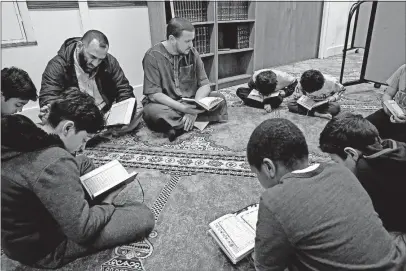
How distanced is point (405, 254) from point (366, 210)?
24 centimetres

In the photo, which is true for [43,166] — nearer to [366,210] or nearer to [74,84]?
[366,210]

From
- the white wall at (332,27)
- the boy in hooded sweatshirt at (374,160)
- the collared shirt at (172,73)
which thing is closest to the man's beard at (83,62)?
the collared shirt at (172,73)

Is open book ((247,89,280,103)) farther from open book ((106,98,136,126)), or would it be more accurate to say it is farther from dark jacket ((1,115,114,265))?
dark jacket ((1,115,114,265))

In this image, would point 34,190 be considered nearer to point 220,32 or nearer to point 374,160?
point 374,160

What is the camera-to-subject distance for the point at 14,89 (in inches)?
61.0

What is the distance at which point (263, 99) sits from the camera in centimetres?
299

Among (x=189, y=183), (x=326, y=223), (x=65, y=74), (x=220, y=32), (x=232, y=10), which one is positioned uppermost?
(x=232, y=10)

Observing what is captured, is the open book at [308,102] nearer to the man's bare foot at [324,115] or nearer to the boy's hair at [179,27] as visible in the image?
the man's bare foot at [324,115]

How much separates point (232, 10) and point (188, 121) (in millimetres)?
2026

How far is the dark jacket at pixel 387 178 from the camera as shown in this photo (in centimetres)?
114

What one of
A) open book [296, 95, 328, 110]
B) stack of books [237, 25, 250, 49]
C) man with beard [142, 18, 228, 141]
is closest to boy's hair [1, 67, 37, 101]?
man with beard [142, 18, 228, 141]

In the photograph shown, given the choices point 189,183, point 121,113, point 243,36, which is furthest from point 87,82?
point 243,36

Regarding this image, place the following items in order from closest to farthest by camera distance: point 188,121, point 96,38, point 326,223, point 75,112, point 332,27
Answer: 1. point 326,223
2. point 75,112
3. point 96,38
4. point 188,121
5. point 332,27

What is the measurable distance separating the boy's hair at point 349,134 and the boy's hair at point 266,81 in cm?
162
